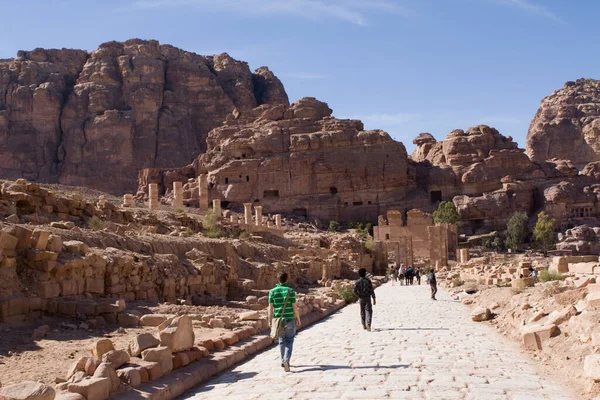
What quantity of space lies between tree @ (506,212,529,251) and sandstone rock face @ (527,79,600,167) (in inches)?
1861

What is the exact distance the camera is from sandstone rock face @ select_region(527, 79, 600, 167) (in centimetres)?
10675

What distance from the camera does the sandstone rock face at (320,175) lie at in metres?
71.6

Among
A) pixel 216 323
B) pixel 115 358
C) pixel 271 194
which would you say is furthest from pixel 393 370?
pixel 271 194

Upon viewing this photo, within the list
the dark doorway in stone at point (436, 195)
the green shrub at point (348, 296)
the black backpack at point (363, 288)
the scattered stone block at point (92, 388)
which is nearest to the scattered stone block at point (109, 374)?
the scattered stone block at point (92, 388)

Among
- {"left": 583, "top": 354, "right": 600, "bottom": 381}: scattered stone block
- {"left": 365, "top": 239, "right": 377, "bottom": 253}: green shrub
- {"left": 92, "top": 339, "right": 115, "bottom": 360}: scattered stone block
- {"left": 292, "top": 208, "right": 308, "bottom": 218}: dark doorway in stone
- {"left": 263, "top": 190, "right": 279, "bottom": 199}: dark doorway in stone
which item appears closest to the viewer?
{"left": 583, "top": 354, "right": 600, "bottom": 381}: scattered stone block

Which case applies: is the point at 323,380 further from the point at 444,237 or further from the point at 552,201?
the point at 552,201

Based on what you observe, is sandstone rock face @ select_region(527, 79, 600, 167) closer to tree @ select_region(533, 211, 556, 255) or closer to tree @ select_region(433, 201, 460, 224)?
tree @ select_region(433, 201, 460, 224)

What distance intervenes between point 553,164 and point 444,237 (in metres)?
26.4

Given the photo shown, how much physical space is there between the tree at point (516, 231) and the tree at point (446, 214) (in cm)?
Result: 503

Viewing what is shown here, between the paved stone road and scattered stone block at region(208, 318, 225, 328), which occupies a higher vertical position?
scattered stone block at region(208, 318, 225, 328)

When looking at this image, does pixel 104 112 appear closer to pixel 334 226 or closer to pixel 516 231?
pixel 334 226

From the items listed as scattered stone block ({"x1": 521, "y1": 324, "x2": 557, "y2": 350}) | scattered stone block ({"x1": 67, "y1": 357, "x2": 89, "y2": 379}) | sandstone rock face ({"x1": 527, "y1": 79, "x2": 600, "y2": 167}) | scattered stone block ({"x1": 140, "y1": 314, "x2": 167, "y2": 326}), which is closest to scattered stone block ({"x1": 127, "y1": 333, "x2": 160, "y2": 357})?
scattered stone block ({"x1": 67, "y1": 357, "x2": 89, "y2": 379})

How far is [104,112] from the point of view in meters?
87.9

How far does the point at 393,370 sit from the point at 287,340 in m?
1.39
